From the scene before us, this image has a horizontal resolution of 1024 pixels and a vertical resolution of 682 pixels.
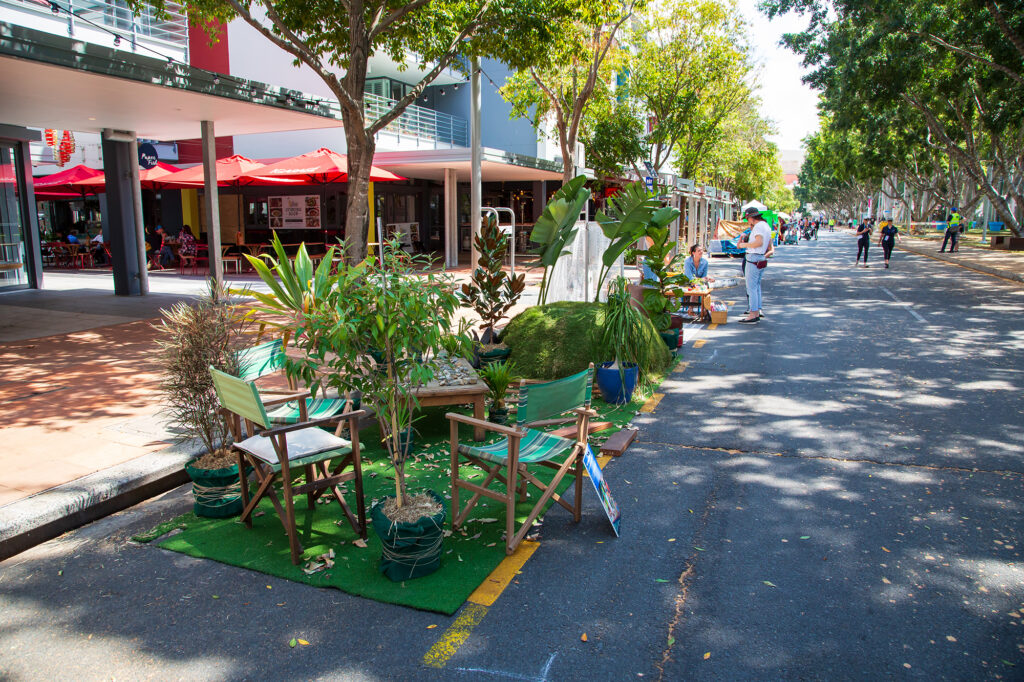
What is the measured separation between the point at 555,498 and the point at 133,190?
1458cm

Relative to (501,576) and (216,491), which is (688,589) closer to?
(501,576)

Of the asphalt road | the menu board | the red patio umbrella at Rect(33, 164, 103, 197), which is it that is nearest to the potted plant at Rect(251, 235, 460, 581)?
the asphalt road

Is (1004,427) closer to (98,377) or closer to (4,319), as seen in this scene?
(98,377)

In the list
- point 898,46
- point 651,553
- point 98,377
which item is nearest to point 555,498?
point 651,553

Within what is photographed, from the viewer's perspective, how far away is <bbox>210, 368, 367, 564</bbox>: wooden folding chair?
415 cm

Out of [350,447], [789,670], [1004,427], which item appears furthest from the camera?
[1004,427]

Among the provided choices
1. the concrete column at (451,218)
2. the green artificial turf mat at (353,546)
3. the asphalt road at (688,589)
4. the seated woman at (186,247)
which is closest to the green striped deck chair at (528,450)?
the green artificial turf mat at (353,546)

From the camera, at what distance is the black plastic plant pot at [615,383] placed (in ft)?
24.9

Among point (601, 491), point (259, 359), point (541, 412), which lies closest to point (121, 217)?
point (259, 359)

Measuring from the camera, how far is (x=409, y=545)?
3898mm

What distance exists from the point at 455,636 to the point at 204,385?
8.82 ft

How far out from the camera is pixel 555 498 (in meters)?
4.77

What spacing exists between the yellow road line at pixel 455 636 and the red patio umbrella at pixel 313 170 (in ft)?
50.5

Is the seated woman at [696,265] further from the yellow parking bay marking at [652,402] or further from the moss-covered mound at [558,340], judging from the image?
the yellow parking bay marking at [652,402]
